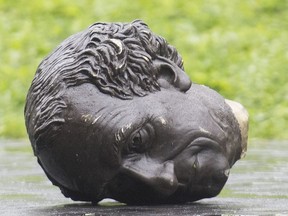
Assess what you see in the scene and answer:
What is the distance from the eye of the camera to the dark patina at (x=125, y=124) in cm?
509

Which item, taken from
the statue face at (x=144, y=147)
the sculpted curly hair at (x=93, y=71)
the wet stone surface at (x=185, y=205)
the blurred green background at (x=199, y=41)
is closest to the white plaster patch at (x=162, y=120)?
the statue face at (x=144, y=147)

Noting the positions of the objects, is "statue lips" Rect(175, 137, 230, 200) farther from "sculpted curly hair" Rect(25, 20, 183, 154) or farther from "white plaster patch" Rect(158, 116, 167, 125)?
"sculpted curly hair" Rect(25, 20, 183, 154)

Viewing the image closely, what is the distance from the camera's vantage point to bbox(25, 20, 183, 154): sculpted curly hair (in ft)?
16.8

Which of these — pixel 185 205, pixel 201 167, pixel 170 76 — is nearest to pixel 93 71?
pixel 170 76

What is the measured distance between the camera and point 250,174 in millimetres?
7133

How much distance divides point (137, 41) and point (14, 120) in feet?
23.6

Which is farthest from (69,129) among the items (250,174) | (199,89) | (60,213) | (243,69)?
(243,69)

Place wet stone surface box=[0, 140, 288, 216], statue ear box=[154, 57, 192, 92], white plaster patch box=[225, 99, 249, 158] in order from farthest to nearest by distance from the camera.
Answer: white plaster patch box=[225, 99, 249, 158], statue ear box=[154, 57, 192, 92], wet stone surface box=[0, 140, 288, 216]

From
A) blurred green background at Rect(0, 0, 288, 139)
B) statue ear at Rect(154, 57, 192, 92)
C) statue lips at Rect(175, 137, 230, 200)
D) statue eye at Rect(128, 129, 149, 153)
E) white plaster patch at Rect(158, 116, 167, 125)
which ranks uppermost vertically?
statue ear at Rect(154, 57, 192, 92)

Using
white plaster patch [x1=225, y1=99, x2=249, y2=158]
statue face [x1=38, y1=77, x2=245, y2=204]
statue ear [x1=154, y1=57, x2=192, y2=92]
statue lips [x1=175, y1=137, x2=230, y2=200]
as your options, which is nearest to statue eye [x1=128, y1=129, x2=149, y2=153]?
statue face [x1=38, y1=77, x2=245, y2=204]

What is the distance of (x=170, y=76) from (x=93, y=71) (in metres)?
0.39

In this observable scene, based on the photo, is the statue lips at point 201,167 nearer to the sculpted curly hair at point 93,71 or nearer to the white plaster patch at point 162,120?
the white plaster patch at point 162,120

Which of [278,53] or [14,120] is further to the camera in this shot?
[278,53]

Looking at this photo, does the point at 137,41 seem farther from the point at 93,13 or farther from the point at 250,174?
the point at 93,13
